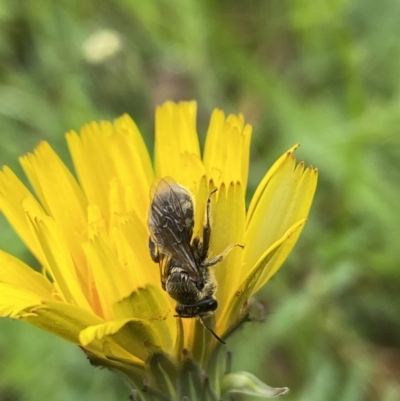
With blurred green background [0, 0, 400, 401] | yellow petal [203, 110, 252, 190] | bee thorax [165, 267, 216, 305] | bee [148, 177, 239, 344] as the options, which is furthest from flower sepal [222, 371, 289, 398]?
blurred green background [0, 0, 400, 401]

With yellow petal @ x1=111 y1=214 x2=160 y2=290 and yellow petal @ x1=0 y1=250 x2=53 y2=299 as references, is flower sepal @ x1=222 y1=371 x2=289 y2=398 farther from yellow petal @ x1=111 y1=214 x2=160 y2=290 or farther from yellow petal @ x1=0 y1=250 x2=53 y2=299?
yellow petal @ x1=0 y1=250 x2=53 y2=299

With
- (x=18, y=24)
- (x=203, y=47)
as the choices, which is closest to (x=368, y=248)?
(x=203, y=47)

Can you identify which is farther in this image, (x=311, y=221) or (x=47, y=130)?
(x=47, y=130)

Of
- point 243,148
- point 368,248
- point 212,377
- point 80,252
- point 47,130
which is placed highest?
point 243,148

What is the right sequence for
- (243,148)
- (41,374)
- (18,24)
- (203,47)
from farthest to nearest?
(18,24) → (203,47) → (41,374) → (243,148)

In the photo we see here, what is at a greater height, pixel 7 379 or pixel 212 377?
pixel 212 377

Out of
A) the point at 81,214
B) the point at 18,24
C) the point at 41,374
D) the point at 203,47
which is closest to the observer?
the point at 81,214

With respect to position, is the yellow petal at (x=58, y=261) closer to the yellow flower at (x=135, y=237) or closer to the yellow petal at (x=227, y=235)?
the yellow flower at (x=135, y=237)

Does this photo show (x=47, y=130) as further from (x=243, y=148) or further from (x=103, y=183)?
(x=243, y=148)
